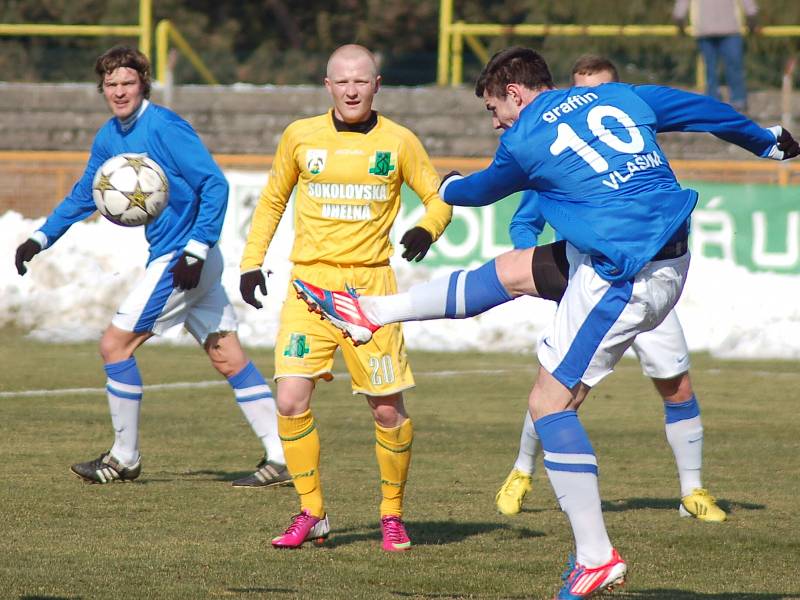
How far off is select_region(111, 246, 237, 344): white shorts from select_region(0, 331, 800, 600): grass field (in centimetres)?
83

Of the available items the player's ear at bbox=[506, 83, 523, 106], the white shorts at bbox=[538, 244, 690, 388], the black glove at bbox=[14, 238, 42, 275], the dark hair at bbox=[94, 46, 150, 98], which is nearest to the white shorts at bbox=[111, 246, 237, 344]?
the black glove at bbox=[14, 238, 42, 275]

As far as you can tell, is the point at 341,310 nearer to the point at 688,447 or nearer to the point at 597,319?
the point at 597,319

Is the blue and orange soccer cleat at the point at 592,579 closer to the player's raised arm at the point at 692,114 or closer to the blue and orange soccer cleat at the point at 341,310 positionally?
the blue and orange soccer cleat at the point at 341,310

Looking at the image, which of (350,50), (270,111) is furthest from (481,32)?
(350,50)

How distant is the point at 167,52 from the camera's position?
77.7 ft

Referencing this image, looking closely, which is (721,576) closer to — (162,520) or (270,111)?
(162,520)

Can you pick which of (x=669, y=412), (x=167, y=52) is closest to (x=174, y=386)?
(x=669, y=412)

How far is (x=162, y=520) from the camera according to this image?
7.50 metres

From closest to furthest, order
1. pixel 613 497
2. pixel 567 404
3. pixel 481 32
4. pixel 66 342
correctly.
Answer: pixel 567 404, pixel 613 497, pixel 66 342, pixel 481 32

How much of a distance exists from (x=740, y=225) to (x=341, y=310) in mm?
10789

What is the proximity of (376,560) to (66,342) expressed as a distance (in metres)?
9.95

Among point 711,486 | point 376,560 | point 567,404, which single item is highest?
point 567,404

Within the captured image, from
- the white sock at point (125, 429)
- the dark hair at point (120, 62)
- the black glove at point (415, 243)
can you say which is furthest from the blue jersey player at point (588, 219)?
the white sock at point (125, 429)

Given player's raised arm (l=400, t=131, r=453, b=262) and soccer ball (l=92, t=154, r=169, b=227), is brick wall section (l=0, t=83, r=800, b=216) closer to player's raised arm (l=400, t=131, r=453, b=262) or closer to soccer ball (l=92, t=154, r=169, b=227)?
soccer ball (l=92, t=154, r=169, b=227)
